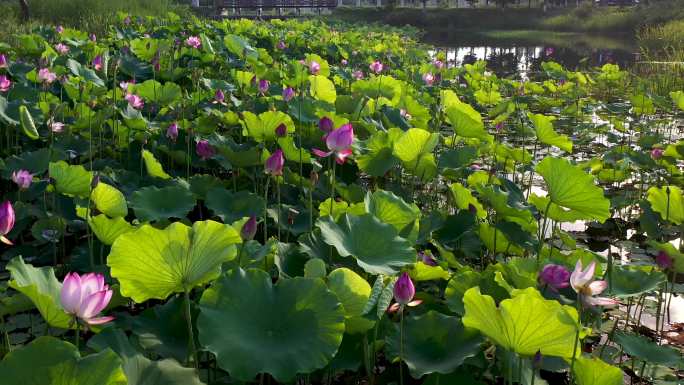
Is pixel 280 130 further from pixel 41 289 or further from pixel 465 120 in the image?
pixel 41 289

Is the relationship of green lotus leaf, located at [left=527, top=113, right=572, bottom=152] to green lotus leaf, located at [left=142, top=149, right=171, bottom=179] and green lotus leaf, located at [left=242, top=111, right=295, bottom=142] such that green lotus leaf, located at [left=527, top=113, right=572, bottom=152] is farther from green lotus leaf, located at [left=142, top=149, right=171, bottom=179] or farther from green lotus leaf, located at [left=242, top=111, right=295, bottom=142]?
green lotus leaf, located at [left=142, top=149, right=171, bottom=179]

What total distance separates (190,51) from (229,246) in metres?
3.73

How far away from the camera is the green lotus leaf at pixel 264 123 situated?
2146 mm

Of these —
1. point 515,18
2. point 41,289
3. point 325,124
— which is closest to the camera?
point 41,289

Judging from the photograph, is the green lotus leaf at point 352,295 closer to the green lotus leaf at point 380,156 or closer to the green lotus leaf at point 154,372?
the green lotus leaf at point 154,372

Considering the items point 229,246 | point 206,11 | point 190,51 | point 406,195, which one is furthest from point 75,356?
point 206,11

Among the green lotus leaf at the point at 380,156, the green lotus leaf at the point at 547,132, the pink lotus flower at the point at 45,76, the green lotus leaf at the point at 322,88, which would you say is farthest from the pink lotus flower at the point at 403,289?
the pink lotus flower at the point at 45,76

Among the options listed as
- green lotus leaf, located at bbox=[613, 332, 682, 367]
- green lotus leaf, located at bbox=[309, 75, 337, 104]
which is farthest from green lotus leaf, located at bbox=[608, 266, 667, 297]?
green lotus leaf, located at bbox=[309, 75, 337, 104]

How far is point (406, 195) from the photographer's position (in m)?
2.38

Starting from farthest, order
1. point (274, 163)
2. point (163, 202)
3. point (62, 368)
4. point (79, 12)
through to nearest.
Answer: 1. point (79, 12)
2. point (163, 202)
3. point (274, 163)
4. point (62, 368)

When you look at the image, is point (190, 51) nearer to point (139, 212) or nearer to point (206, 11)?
point (139, 212)

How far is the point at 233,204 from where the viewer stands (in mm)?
1878

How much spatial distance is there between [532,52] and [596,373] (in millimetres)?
15157

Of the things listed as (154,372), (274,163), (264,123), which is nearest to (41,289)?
(154,372)
